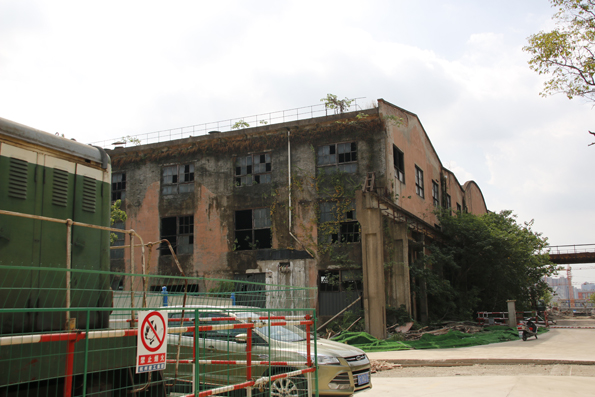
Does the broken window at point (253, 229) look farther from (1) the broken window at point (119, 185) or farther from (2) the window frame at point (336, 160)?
(1) the broken window at point (119, 185)

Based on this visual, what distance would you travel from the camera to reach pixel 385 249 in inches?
867

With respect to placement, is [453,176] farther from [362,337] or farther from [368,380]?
[368,380]

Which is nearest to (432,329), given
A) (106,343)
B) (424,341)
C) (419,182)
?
(424,341)

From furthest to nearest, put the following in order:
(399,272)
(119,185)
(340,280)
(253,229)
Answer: (119,185) → (253,229) → (340,280) → (399,272)

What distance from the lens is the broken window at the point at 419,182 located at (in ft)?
87.7

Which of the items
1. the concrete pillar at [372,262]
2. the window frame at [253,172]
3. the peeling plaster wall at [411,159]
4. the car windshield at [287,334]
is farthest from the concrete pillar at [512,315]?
the car windshield at [287,334]

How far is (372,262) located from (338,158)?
574cm

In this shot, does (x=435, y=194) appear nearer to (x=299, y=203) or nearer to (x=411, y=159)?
(x=411, y=159)

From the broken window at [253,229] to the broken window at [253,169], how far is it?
4.93ft

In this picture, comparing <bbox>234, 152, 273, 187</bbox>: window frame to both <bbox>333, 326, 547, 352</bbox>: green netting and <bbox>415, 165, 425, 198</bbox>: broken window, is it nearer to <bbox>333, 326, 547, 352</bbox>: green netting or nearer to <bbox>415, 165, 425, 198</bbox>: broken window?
<bbox>415, 165, 425, 198</bbox>: broken window

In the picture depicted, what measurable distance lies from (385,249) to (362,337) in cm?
471

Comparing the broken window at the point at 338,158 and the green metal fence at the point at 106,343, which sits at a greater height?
the broken window at the point at 338,158

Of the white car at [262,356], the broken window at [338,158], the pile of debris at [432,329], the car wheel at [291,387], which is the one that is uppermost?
the broken window at [338,158]

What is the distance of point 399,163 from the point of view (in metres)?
24.6
